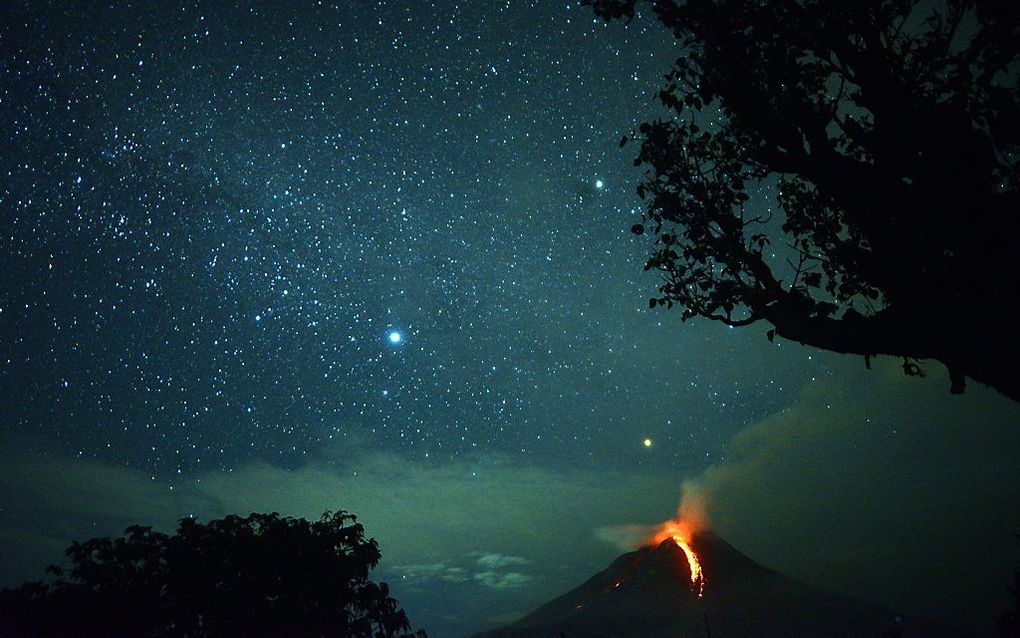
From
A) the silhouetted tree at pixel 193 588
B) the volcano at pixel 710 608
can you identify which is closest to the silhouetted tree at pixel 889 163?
the silhouetted tree at pixel 193 588

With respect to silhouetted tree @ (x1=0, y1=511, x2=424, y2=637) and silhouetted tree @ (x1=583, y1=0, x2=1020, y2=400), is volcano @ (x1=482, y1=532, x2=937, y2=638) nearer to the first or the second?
silhouetted tree @ (x1=0, y1=511, x2=424, y2=637)

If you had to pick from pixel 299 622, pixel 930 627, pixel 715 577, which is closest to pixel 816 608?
pixel 715 577

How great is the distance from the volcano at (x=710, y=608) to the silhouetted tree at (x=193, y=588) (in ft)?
410

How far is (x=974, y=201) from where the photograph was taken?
5.64m

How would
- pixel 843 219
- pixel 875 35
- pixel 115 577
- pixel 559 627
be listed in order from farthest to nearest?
pixel 559 627 < pixel 115 577 < pixel 843 219 < pixel 875 35

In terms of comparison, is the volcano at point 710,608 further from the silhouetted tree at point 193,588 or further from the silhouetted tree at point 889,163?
the silhouetted tree at point 889,163

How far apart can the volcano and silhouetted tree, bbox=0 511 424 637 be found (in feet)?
410

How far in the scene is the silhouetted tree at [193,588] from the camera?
28.4 meters

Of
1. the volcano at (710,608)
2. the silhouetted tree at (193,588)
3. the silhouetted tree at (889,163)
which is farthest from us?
the volcano at (710,608)

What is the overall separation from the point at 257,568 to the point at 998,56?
34.4 metres

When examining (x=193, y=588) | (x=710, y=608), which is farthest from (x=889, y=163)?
(x=710, y=608)

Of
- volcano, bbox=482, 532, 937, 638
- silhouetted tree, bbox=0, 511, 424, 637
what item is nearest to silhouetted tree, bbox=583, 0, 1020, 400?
silhouetted tree, bbox=0, 511, 424, 637

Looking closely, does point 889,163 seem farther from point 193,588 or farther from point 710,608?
point 710,608

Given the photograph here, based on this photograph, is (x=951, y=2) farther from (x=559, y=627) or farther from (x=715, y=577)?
(x=715, y=577)
